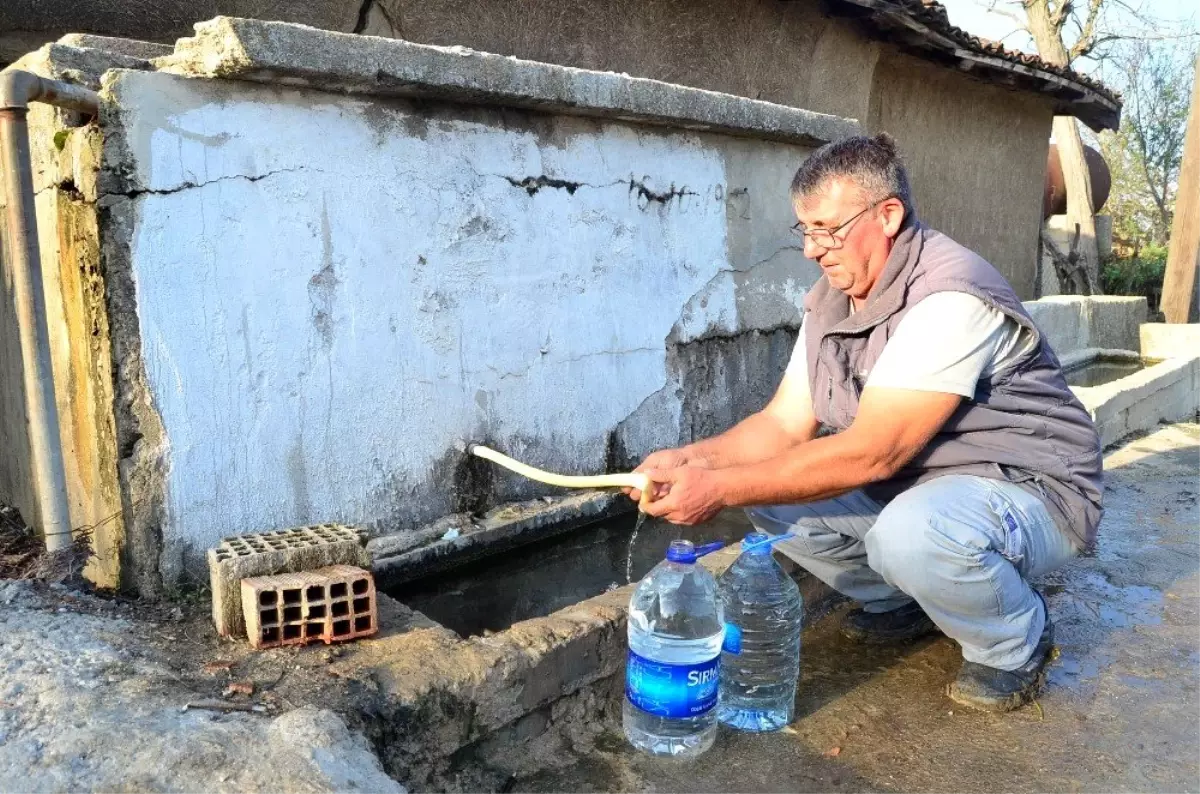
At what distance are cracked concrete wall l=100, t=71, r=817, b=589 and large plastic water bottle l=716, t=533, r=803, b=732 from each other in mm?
1076

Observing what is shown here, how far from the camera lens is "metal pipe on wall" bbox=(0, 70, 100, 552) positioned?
229 cm

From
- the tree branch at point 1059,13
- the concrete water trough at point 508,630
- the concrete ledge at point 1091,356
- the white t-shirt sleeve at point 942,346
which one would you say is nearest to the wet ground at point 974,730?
the concrete water trough at point 508,630

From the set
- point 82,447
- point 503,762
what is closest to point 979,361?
point 503,762

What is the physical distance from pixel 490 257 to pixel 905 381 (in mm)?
1539

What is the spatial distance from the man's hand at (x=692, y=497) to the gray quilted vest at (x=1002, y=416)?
2.01 ft

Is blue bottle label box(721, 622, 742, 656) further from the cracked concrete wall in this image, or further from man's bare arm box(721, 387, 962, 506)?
the cracked concrete wall


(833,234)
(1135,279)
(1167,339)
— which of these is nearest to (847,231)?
(833,234)

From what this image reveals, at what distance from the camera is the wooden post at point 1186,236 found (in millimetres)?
9492

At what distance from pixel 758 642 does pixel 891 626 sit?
1.84ft

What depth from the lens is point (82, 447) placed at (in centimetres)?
262

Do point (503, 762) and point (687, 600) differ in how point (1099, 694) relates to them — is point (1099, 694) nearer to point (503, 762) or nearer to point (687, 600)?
point (687, 600)

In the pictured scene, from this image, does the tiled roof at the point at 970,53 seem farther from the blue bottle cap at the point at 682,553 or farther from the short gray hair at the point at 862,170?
the blue bottle cap at the point at 682,553

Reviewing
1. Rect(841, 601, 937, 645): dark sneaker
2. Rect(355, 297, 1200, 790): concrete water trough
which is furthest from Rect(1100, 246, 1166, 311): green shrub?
Rect(841, 601, 937, 645): dark sneaker

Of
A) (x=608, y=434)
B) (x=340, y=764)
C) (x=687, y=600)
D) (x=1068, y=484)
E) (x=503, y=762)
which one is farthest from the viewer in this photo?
(x=608, y=434)
